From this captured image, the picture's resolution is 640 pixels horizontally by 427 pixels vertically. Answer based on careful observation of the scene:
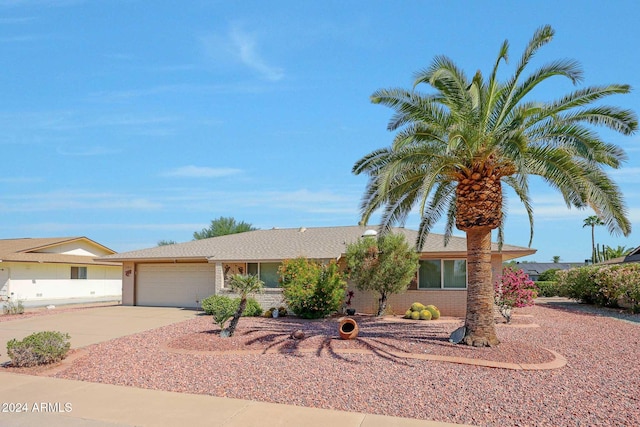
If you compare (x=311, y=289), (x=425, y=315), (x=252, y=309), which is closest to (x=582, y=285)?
(x=425, y=315)

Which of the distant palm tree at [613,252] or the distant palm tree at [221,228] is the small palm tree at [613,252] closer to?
the distant palm tree at [613,252]

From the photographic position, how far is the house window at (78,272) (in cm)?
3706

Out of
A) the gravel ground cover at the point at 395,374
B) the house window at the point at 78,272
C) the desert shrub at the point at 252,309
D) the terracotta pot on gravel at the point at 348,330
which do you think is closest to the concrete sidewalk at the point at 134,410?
the gravel ground cover at the point at 395,374

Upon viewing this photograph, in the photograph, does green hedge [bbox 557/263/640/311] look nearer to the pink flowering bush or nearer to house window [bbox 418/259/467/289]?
the pink flowering bush

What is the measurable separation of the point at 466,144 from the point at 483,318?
414 centimetres

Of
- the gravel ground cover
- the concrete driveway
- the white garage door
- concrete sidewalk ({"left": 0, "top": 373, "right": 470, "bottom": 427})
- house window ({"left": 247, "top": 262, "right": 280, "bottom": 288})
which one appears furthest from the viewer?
the white garage door

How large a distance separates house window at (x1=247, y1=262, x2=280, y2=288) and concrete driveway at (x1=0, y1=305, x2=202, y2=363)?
3.24 metres

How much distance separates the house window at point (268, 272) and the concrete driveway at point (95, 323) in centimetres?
324

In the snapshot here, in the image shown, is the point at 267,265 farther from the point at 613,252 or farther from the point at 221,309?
the point at 613,252

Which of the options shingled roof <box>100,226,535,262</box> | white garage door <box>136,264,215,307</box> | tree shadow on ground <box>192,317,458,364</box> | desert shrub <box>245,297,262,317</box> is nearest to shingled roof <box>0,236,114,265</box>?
white garage door <box>136,264,215,307</box>

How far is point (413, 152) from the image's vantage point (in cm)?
1237

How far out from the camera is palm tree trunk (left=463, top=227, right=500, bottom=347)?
11.7 meters

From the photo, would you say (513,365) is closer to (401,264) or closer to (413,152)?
(413,152)

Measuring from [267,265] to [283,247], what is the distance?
1.63 m
